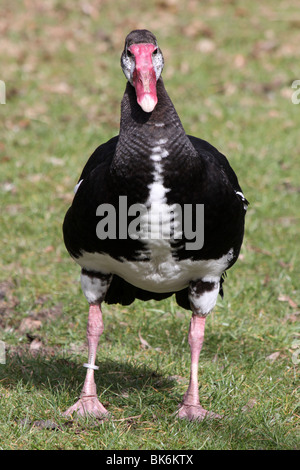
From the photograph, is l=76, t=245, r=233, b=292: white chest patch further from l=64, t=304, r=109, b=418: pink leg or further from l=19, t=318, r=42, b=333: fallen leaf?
l=19, t=318, r=42, b=333: fallen leaf

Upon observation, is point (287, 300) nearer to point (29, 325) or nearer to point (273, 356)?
point (273, 356)

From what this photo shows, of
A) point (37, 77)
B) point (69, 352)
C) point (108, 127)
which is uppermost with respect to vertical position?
point (37, 77)

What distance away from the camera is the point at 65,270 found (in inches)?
244

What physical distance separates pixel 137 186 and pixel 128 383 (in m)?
1.51

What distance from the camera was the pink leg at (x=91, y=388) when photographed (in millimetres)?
4094

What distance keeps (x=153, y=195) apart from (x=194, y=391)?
129 cm

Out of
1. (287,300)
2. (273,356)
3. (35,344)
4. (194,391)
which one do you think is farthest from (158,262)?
(287,300)

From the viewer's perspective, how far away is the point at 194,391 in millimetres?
4195

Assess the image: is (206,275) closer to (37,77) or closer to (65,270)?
(65,270)

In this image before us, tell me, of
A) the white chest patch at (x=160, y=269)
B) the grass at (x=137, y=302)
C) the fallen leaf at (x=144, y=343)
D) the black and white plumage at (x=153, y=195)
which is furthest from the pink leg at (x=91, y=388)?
the fallen leaf at (x=144, y=343)

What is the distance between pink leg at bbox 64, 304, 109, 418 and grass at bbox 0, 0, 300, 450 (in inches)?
4.5

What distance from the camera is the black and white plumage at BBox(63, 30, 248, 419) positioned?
3590 mm
